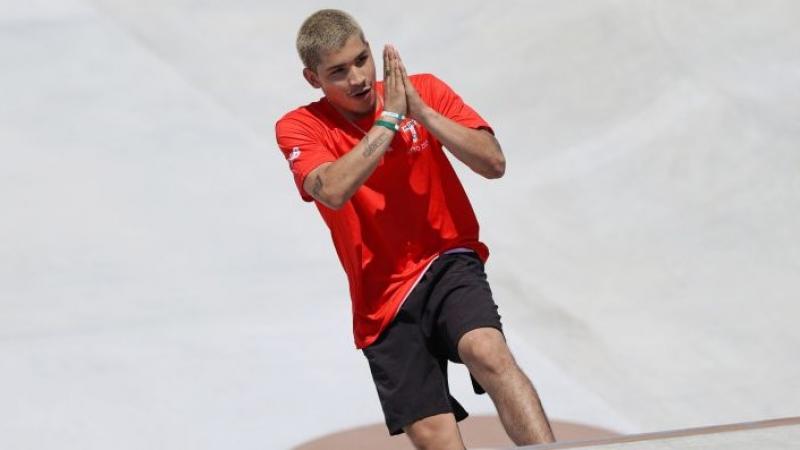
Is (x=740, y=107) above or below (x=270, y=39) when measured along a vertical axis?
below

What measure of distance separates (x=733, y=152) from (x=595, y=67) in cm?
141

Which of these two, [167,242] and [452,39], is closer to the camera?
[167,242]

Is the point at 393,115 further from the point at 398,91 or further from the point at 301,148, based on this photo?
the point at 301,148

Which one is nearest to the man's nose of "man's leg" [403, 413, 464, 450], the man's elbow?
the man's elbow

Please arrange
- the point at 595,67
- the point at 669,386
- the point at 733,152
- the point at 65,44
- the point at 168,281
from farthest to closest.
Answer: the point at 65,44
the point at 595,67
the point at 733,152
the point at 168,281
the point at 669,386

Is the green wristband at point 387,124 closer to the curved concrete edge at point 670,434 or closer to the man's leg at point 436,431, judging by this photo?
the man's leg at point 436,431

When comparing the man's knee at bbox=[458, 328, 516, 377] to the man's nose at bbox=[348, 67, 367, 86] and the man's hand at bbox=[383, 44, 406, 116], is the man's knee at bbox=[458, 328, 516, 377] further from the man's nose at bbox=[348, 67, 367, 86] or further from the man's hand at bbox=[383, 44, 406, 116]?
the man's nose at bbox=[348, 67, 367, 86]

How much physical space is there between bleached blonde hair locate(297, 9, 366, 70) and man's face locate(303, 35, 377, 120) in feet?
0.05

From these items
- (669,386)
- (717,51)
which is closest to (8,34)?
(717,51)

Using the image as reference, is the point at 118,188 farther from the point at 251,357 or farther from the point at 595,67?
the point at 595,67

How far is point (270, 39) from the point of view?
10047mm

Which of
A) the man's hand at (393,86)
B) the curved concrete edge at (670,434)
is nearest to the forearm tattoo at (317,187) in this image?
the man's hand at (393,86)

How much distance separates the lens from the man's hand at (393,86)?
12.5 ft

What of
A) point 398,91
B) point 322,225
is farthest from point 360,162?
point 322,225
